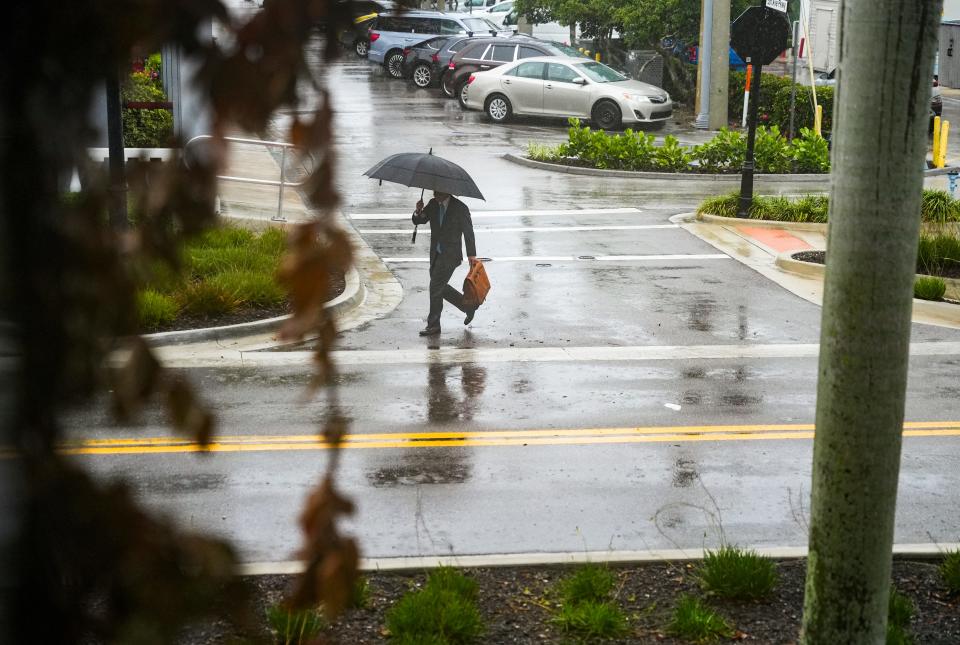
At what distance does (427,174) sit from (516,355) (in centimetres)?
211

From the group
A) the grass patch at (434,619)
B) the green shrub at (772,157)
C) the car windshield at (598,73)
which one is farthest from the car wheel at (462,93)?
the grass patch at (434,619)

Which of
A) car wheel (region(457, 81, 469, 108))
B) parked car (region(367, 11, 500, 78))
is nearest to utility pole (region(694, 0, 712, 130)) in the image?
car wheel (region(457, 81, 469, 108))

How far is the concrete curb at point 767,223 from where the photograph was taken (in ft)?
61.6

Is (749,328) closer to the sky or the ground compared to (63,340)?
closer to the ground

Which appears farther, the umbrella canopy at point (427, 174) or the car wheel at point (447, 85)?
the car wheel at point (447, 85)

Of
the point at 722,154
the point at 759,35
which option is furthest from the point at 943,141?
the point at 759,35

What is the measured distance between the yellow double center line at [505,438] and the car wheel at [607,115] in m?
21.3

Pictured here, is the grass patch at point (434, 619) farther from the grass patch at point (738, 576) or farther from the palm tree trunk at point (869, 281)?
the palm tree trunk at point (869, 281)

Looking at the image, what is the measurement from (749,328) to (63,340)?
1183cm

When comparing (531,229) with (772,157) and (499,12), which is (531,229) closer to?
(772,157)

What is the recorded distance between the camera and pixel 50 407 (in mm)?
1896

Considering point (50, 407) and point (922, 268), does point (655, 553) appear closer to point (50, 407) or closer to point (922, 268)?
point (50, 407)

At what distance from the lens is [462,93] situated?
34250 mm

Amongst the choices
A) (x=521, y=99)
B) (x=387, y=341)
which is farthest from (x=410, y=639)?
(x=521, y=99)
